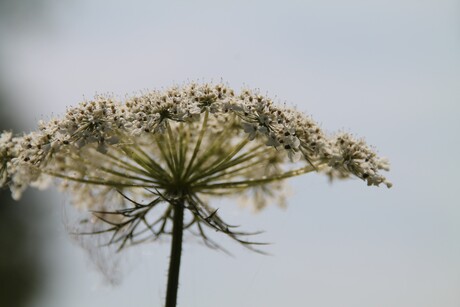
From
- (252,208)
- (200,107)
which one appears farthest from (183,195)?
(252,208)

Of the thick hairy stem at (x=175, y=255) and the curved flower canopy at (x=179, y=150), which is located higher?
the curved flower canopy at (x=179, y=150)

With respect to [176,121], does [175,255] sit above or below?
below

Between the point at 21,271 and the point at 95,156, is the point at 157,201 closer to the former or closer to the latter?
the point at 95,156
